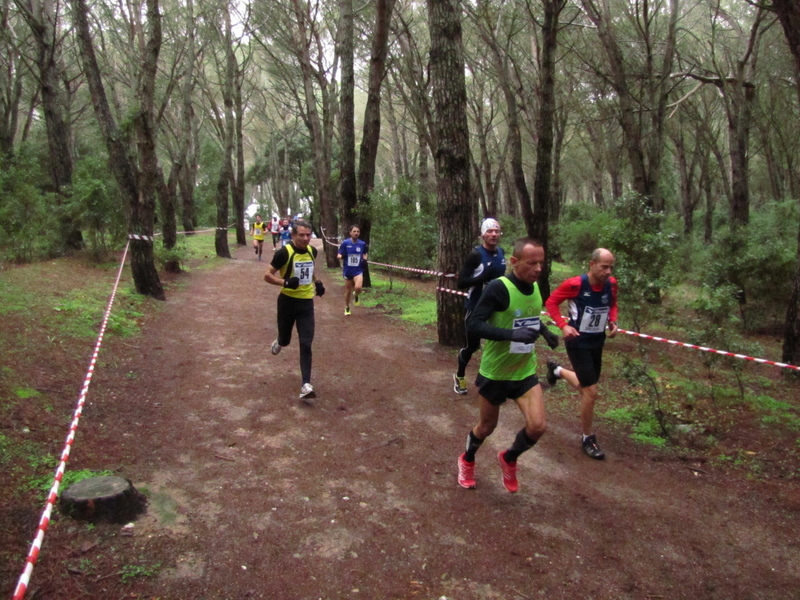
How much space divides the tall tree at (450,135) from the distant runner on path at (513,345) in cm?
447

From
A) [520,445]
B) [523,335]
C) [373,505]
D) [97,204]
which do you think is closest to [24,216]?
[97,204]

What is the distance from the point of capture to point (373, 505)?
4.43 metres

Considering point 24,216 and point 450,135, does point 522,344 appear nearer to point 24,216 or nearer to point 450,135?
point 450,135

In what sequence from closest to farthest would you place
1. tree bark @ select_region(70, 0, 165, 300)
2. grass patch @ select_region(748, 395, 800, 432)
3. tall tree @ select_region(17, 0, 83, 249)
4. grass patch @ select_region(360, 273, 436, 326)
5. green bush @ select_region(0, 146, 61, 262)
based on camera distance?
grass patch @ select_region(748, 395, 800, 432)
tree bark @ select_region(70, 0, 165, 300)
grass patch @ select_region(360, 273, 436, 326)
green bush @ select_region(0, 146, 61, 262)
tall tree @ select_region(17, 0, 83, 249)

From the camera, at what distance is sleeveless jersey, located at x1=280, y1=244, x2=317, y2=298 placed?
6848 mm

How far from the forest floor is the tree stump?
79mm

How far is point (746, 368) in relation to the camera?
8.94 meters

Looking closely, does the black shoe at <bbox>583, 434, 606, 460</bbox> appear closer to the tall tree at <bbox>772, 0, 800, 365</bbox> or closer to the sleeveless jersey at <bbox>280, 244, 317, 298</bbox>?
the sleeveless jersey at <bbox>280, 244, 317, 298</bbox>

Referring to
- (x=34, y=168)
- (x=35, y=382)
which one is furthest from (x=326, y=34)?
(x=35, y=382)

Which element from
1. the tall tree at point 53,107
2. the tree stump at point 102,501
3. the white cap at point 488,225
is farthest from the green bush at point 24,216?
the white cap at point 488,225

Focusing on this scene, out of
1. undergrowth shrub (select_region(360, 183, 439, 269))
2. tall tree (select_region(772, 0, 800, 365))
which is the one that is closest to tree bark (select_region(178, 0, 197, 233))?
undergrowth shrub (select_region(360, 183, 439, 269))

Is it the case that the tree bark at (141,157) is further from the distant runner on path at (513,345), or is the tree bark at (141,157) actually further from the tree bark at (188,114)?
the distant runner on path at (513,345)

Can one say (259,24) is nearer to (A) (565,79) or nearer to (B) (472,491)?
(A) (565,79)

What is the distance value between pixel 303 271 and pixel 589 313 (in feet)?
10.9
